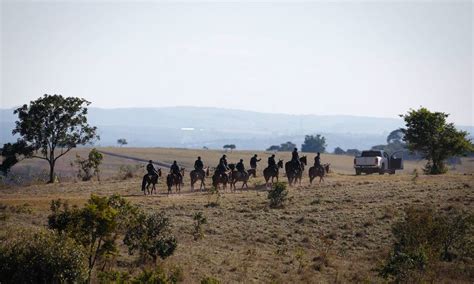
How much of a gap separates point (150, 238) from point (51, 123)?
35.0 metres

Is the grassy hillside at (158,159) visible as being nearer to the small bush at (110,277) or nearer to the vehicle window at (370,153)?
the vehicle window at (370,153)

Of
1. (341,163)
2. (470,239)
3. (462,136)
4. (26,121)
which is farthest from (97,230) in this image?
(341,163)

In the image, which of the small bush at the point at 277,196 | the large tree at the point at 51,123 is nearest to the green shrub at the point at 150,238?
the small bush at the point at 277,196

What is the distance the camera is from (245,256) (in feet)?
78.3

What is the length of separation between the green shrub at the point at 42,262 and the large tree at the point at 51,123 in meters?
38.2

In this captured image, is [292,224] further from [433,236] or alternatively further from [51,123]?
[51,123]

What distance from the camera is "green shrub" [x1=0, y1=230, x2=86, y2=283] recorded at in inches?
633

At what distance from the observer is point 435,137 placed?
5556cm

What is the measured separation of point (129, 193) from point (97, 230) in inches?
860

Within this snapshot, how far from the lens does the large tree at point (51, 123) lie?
2089 inches

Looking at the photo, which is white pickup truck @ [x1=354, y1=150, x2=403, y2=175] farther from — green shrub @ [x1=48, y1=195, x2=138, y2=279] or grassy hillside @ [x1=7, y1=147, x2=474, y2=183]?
grassy hillside @ [x1=7, y1=147, x2=474, y2=183]

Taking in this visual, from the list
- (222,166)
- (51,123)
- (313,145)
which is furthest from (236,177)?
(313,145)

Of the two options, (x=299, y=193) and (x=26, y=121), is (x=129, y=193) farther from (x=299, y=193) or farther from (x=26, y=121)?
(x=26, y=121)

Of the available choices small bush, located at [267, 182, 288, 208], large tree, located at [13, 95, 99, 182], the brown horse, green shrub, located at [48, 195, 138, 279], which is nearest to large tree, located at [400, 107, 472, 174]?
the brown horse
